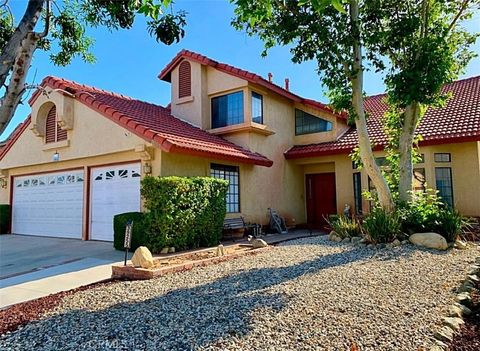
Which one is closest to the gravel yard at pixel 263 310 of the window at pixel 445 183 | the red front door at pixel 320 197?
the window at pixel 445 183

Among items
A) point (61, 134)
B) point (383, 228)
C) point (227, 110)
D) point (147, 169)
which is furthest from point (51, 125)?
point (383, 228)

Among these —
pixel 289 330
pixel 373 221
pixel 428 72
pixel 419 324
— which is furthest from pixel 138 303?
pixel 428 72

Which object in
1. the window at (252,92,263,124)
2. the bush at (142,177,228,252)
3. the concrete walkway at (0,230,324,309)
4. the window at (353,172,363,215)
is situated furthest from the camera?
the window at (353,172,363,215)

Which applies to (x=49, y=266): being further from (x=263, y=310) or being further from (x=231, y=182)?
(x=231, y=182)

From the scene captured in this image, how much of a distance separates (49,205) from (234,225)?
27.6 ft

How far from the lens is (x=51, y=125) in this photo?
1508 cm

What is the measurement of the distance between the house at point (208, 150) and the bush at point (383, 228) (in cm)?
514

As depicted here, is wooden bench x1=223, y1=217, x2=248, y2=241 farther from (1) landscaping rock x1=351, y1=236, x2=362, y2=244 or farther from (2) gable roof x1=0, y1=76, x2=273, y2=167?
(1) landscaping rock x1=351, y1=236, x2=362, y2=244

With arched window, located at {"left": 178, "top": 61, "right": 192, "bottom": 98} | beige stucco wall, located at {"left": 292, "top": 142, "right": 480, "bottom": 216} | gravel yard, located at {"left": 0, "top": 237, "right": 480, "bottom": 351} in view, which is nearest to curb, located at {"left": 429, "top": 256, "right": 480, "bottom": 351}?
gravel yard, located at {"left": 0, "top": 237, "right": 480, "bottom": 351}

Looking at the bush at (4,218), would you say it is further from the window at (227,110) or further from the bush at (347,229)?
the bush at (347,229)

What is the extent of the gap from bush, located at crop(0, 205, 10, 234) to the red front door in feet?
48.2

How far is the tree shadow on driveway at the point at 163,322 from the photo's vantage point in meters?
3.92

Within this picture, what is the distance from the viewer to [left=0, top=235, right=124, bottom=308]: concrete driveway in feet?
21.7

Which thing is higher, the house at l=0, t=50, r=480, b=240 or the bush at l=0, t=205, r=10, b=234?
the house at l=0, t=50, r=480, b=240
